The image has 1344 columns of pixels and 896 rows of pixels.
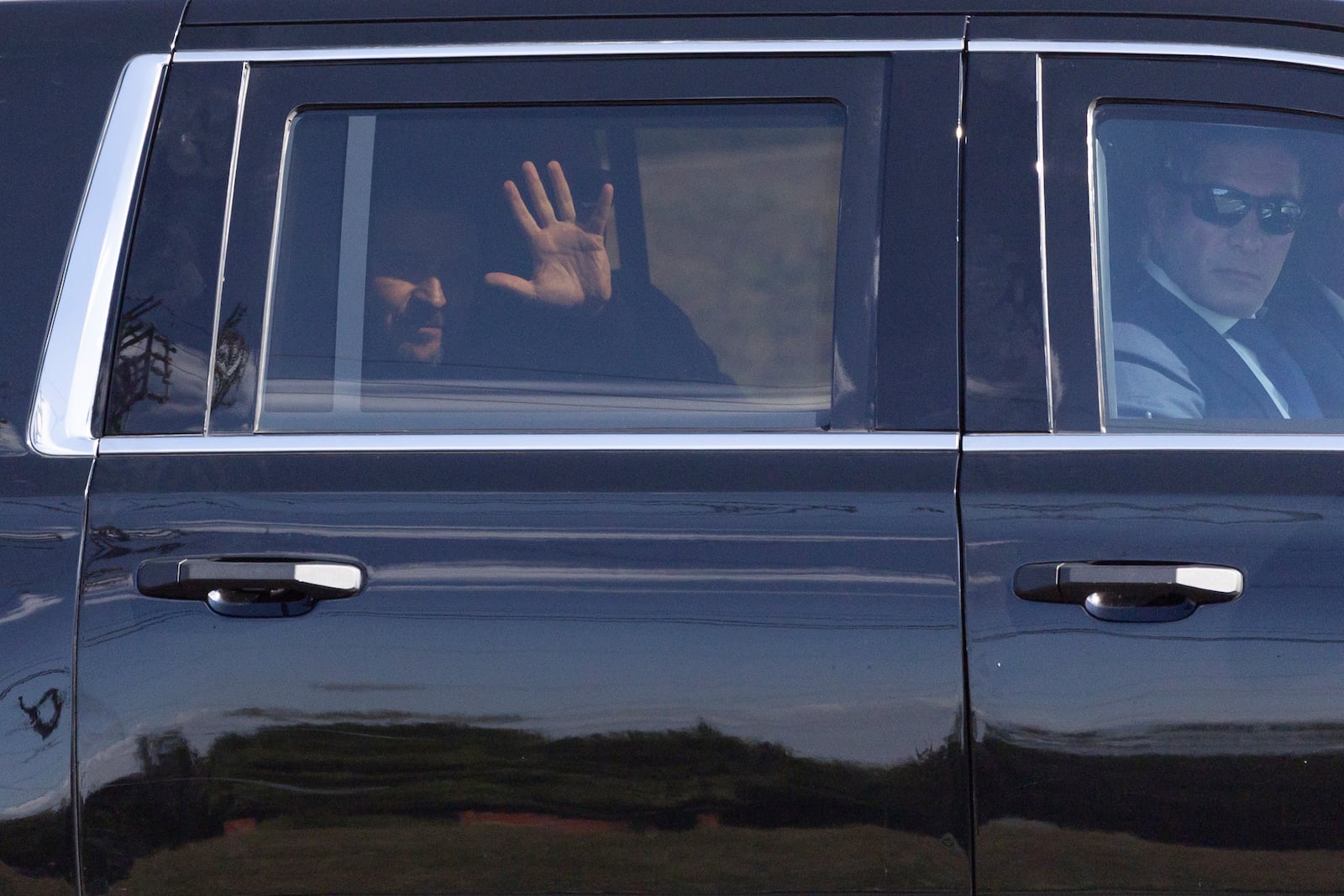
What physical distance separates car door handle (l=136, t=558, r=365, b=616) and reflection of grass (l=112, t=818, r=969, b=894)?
29 cm

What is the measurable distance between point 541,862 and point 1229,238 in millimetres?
1323

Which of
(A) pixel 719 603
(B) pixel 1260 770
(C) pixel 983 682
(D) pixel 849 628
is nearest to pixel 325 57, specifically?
(A) pixel 719 603

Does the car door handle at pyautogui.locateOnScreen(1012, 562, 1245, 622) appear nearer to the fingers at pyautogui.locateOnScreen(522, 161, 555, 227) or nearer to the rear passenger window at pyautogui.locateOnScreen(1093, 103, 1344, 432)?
the rear passenger window at pyautogui.locateOnScreen(1093, 103, 1344, 432)

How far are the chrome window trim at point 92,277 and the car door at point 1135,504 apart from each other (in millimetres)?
1203

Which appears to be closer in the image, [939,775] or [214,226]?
[939,775]

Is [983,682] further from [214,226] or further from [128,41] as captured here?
[128,41]

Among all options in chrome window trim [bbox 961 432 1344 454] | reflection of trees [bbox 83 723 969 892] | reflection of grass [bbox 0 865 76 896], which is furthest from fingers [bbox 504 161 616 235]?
reflection of grass [bbox 0 865 76 896]

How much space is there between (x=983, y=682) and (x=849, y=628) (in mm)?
181

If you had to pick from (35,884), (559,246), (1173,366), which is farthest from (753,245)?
(35,884)

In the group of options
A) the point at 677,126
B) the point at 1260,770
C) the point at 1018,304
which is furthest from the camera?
the point at 677,126

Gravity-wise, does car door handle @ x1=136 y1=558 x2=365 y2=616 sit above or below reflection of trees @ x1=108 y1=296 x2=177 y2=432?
below

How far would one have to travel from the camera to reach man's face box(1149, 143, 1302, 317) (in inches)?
74.8

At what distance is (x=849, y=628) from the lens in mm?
1694

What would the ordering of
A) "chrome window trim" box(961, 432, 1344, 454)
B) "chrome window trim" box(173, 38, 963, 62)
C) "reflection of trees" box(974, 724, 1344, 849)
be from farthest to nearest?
1. "chrome window trim" box(173, 38, 963, 62)
2. "chrome window trim" box(961, 432, 1344, 454)
3. "reflection of trees" box(974, 724, 1344, 849)
